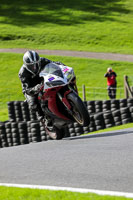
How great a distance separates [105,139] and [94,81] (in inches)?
692

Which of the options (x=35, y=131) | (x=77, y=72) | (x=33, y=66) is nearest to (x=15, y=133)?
(x=35, y=131)

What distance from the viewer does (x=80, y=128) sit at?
12.6 meters

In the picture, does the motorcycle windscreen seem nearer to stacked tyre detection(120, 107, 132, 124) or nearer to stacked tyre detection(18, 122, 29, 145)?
stacked tyre detection(120, 107, 132, 124)

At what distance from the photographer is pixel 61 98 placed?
8719mm

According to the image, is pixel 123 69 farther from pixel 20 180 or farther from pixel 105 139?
pixel 20 180

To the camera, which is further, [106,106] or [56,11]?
[56,11]

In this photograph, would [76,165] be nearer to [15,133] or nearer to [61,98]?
[61,98]

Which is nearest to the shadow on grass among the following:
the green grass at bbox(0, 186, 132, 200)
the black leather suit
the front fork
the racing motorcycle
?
the black leather suit

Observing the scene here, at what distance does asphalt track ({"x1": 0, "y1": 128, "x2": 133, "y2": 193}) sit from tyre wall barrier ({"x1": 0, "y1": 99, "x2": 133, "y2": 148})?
10.1ft

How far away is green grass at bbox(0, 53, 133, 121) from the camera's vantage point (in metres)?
25.0

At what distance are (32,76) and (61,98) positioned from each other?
37.2 inches

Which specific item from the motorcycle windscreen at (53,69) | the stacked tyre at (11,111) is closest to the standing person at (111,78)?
the stacked tyre at (11,111)

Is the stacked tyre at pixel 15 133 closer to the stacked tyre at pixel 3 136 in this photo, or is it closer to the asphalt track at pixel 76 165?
the stacked tyre at pixel 3 136

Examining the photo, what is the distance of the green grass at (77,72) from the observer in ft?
82.1
